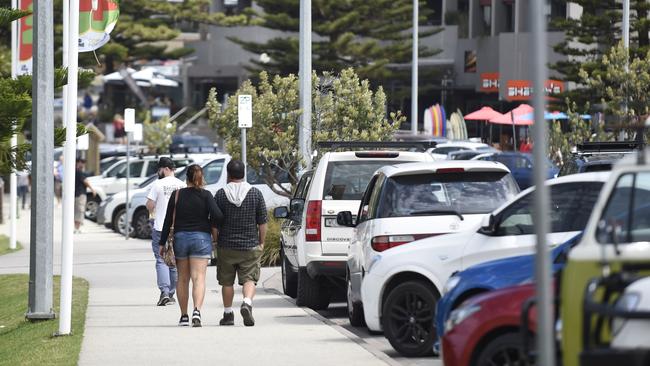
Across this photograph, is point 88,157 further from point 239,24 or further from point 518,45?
point 518,45

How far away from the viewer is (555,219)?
12797mm

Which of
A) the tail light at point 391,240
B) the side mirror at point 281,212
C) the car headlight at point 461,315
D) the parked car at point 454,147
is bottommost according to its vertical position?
the car headlight at point 461,315

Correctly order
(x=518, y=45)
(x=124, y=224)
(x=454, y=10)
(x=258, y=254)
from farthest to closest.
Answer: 1. (x=454, y=10)
2. (x=518, y=45)
3. (x=124, y=224)
4. (x=258, y=254)

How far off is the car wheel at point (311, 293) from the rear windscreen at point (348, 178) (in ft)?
3.51

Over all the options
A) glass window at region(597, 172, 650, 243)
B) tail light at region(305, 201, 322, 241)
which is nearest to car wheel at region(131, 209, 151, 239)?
tail light at region(305, 201, 322, 241)

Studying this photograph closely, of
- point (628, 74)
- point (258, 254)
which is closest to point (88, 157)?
point (628, 74)

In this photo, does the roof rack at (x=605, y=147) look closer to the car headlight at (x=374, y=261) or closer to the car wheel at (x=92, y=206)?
the car headlight at (x=374, y=261)

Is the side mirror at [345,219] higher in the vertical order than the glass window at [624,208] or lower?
lower

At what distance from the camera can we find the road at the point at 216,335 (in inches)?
491

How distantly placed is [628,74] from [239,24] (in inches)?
1350

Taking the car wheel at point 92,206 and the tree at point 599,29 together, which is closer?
the car wheel at point 92,206

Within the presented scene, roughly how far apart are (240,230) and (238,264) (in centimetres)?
37

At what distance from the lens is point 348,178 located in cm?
1683

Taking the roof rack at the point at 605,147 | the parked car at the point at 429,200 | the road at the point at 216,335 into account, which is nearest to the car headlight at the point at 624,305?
the road at the point at 216,335
